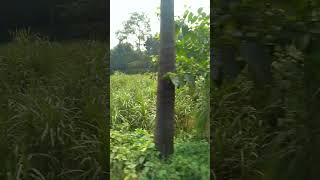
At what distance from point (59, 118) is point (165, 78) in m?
0.89

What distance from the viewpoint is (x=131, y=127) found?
3.29 m

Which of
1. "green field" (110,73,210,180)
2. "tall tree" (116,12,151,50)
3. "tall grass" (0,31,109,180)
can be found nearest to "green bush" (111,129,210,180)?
"green field" (110,73,210,180)

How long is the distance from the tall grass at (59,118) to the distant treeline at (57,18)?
0.05 meters

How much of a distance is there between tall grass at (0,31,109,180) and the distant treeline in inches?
1.9

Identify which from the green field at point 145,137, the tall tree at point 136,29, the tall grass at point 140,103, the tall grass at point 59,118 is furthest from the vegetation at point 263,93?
the tall tree at point 136,29

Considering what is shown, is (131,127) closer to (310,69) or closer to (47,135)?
(47,135)

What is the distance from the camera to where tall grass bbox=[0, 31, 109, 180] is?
2.43 meters

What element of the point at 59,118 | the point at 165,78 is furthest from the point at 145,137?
the point at 59,118

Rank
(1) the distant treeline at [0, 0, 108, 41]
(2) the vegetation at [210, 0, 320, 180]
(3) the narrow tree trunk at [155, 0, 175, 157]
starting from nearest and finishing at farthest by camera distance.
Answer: (2) the vegetation at [210, 0, 320, 180]
(1) the distant treeline at [0, 0, 108, 41]
(3) the narrow tree trunk at [155, 0, 175, 157]

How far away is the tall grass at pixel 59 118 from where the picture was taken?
2.43 m

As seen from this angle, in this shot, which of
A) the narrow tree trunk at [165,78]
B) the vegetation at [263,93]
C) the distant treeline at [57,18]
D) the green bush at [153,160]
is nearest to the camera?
the vegetation at [263,93]

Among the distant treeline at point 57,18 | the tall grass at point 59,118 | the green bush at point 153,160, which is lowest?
the green bush at point 153,160

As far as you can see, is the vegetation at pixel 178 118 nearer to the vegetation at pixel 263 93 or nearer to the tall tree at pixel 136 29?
the tall tree at pixel 136 29

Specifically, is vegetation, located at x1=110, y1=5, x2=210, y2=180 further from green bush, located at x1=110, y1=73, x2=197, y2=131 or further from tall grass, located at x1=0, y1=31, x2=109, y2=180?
tall grass, located at x1=0, y1=31, x2=109, y2=180
